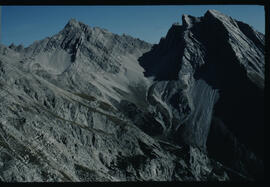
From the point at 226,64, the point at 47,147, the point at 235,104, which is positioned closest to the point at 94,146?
the point at 47,147

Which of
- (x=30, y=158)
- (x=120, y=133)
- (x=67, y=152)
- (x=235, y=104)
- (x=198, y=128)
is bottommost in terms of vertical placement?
(x=30, y=158)

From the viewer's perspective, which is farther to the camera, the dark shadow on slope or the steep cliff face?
the steep cliff face

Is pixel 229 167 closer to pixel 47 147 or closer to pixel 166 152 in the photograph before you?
pixel 166 152

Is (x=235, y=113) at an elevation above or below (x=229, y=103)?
below

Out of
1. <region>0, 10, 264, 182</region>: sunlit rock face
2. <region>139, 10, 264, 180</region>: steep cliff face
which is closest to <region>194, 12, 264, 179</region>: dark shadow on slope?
<region>139, 10, 264, 180</region>: steep cliff face

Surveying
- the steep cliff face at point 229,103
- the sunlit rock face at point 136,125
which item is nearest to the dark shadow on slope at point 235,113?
the steep cliff face at point 229,103

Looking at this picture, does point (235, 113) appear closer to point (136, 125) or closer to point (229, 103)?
point (229, 103)

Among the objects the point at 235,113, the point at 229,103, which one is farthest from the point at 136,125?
the point at 229,103

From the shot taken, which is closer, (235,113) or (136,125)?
(136,125)

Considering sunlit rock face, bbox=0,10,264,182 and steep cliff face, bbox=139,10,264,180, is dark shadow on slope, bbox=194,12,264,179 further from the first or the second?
sunlit rock face, bbox=0,10,264,182
